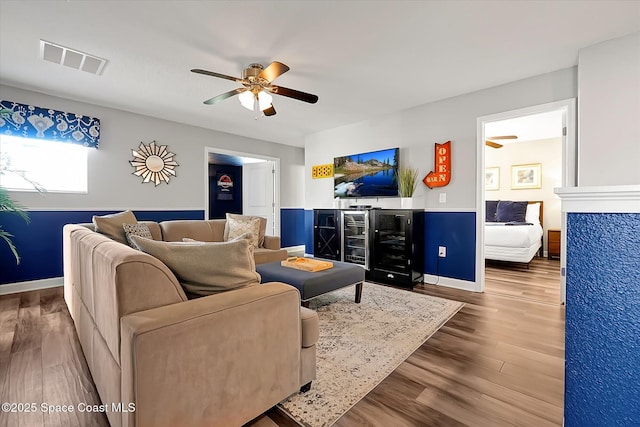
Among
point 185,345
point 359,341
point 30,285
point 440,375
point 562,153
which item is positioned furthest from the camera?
point 30,285

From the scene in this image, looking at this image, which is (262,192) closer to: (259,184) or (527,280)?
(259,184)

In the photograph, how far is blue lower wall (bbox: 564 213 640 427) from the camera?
0.70 metres

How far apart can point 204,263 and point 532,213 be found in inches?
258

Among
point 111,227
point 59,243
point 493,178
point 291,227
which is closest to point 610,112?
point 493,178

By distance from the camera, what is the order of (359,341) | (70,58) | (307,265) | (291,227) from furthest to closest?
(291,227) → (307,265) → (70,58) → (359,341)

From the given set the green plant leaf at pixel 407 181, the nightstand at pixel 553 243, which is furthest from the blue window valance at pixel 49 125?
the nightstand at pixel 553 243

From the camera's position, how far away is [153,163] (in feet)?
14.5

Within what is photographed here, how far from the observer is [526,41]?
2422 millimetres

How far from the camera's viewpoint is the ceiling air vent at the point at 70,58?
2.48 metres

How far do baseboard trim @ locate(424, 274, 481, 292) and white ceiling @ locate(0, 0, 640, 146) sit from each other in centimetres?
236

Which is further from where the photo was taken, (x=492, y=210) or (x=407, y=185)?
(x=492, y=210)

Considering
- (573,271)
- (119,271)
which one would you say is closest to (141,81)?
(119,271)

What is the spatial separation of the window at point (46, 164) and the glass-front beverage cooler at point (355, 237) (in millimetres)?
3712

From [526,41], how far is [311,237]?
4188 mm
